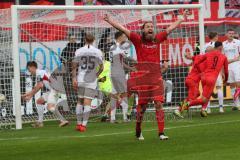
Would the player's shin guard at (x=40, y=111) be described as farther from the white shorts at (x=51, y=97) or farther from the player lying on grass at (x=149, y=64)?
the player lying on grass at (x=149, y=64)

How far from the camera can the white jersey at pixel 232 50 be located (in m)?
26.7

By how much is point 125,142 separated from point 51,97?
6.76 meters

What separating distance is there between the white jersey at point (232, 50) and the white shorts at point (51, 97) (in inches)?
264

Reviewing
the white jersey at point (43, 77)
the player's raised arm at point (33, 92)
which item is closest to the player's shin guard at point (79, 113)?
the player's raised arm at point (33, 92)

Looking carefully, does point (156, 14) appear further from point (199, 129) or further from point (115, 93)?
point (199, 129)

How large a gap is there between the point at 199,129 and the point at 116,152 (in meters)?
4.84

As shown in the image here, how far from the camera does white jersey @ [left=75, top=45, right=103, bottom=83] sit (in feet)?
68.2

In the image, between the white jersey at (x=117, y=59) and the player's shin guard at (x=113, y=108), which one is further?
the white jersey at (x=117, y=59)

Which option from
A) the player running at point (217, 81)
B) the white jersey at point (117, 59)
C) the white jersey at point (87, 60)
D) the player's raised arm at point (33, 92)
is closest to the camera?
the white jersey at point (87, 60)

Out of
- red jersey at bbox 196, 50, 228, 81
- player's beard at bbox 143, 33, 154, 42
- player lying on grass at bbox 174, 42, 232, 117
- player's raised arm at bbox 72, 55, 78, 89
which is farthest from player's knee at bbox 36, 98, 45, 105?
player's beard at bbox 143, 33, 154, 42

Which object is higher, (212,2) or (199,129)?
(212,2)

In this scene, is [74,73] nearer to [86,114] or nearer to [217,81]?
[86,114]

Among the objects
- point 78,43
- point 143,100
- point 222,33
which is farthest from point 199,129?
point 222,33

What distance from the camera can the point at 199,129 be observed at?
18.3 meters
